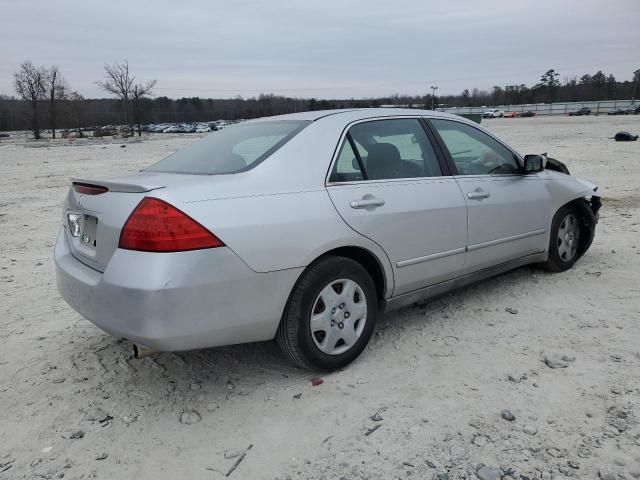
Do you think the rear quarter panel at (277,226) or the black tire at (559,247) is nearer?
the rear quarter panel at (277,226)

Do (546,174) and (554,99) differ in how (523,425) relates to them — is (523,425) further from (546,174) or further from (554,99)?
(554,99)

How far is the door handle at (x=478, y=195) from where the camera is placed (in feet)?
12.1

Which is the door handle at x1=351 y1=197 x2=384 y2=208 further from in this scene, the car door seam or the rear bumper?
the car door seam

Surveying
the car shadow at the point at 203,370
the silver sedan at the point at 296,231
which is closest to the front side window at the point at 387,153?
the silver sedan at the point at 296,231

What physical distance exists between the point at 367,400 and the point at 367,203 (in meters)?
1.15

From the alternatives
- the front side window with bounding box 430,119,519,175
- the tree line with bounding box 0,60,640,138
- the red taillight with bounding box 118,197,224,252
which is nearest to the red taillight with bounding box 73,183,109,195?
the red taillight with bounding box 118,197,224,252

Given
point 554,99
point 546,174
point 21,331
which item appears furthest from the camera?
point 554,99

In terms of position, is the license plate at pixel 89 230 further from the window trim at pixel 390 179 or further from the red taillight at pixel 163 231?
the window trim at pixel 390 179

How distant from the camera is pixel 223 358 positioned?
333cm

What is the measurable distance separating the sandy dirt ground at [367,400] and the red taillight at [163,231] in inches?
38.3

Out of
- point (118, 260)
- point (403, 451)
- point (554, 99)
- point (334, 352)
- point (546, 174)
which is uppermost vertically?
point (554, 99)

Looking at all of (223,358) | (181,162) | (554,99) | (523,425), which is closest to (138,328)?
(223,358)

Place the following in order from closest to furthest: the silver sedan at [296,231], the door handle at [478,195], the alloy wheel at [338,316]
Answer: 1. the silver sedan at [296,231]
2. the alloy wheel at [338,316]
3. the door handle at [478,195]

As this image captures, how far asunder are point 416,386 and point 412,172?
1436 millimetres
